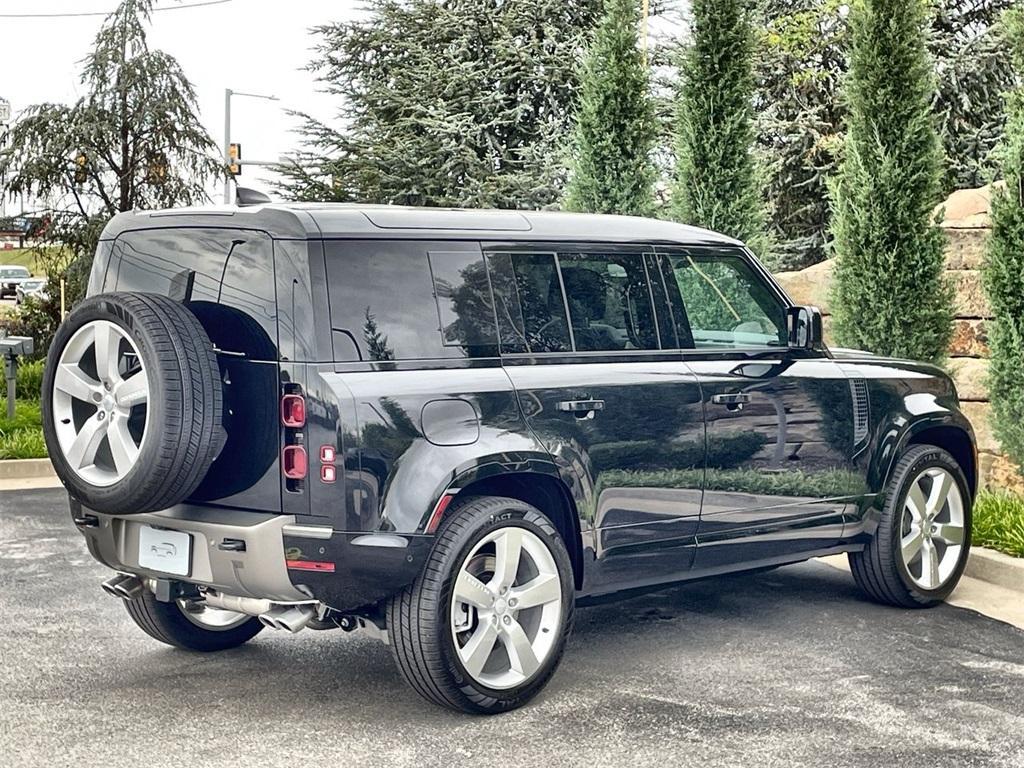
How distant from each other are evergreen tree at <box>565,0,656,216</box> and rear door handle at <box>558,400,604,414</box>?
9.60 m

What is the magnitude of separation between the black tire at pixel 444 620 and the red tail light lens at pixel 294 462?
1.84 feet

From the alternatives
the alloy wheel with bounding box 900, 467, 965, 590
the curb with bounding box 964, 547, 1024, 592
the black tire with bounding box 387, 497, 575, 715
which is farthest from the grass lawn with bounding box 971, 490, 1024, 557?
the black tire with bounding box 387, 497, 575, 715

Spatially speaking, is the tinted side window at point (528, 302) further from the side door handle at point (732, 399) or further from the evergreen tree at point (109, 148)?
the evergreen tree at point (109, 148)

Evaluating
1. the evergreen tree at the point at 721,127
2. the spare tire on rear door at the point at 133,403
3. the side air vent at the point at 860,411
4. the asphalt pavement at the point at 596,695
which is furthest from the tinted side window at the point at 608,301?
the evergreen tree at the point at 721,127

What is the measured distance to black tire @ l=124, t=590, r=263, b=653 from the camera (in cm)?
613

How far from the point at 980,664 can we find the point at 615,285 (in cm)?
233

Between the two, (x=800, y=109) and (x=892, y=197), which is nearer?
(x=892, y=197)

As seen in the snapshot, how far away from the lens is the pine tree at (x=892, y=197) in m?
10.8

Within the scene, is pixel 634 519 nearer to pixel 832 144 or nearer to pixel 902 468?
pixel 902 468

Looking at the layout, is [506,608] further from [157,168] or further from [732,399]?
[157,168]

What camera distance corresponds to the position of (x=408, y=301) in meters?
5.21

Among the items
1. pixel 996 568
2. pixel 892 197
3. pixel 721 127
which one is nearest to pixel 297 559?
pixel 996 568

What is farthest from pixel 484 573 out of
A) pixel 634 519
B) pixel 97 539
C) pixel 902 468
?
pixel 902 468

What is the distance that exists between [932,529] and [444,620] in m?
3.29
